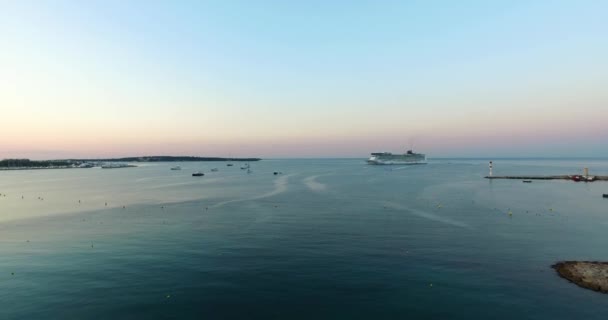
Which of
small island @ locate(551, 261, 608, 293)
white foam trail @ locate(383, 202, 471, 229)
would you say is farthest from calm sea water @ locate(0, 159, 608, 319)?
small island @ locate(551, 261, 608, 293)

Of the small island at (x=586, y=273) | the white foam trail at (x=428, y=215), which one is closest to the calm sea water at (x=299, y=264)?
the white foam trail at (x=428, y=215)

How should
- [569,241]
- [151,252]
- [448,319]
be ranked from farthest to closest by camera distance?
[569,241] < [151,252] < [448,319]

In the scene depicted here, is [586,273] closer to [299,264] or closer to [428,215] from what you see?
[299,264]

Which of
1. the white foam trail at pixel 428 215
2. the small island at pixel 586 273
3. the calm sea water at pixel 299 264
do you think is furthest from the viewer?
the white foam trail at pixel 428 215

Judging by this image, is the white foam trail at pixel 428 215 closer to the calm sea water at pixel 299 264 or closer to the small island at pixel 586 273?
the calm sea water at pixel 299 264

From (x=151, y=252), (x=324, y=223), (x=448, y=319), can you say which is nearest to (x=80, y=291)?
(x=151, y=252)

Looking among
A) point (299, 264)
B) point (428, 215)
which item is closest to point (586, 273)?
point (299, 264)

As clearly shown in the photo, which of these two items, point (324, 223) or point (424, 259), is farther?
point (324, 223)

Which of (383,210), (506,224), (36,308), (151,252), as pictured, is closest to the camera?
(36,308)

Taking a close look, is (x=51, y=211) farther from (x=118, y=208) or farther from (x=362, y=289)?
(x=362, y=289)
